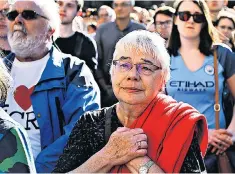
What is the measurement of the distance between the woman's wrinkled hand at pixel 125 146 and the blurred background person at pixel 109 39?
12.4 ft

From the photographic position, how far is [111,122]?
336 cm

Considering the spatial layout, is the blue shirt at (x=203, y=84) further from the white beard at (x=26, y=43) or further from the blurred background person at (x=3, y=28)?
the blurred background person at (x=3, y=28)

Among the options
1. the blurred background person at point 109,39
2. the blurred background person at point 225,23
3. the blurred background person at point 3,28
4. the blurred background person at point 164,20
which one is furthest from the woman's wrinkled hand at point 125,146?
the blurred background person at point 225,23

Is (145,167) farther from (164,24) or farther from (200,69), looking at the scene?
(164,24)

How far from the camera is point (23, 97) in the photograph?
14.2 ft

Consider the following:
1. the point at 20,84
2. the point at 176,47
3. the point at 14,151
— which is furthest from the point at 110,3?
the point at 14,151

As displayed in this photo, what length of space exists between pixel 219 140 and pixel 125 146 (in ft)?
6.74

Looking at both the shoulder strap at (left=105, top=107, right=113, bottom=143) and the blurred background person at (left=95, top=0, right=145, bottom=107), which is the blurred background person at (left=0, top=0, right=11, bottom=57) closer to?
the shoulder strap at (left=105, top=107, right=113, bottom=143)

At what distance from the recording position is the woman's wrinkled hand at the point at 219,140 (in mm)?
5125

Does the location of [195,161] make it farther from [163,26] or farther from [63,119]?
[163,26]

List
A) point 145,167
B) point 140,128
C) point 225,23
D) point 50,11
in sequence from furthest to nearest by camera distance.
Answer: point 225,23 → point 50,11 → point 140,128 → point 145,167

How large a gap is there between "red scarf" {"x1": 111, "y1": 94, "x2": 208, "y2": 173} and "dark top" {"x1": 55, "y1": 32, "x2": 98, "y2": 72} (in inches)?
138

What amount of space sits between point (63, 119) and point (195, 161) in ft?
4.58

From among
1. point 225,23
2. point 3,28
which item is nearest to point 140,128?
point 3,28
